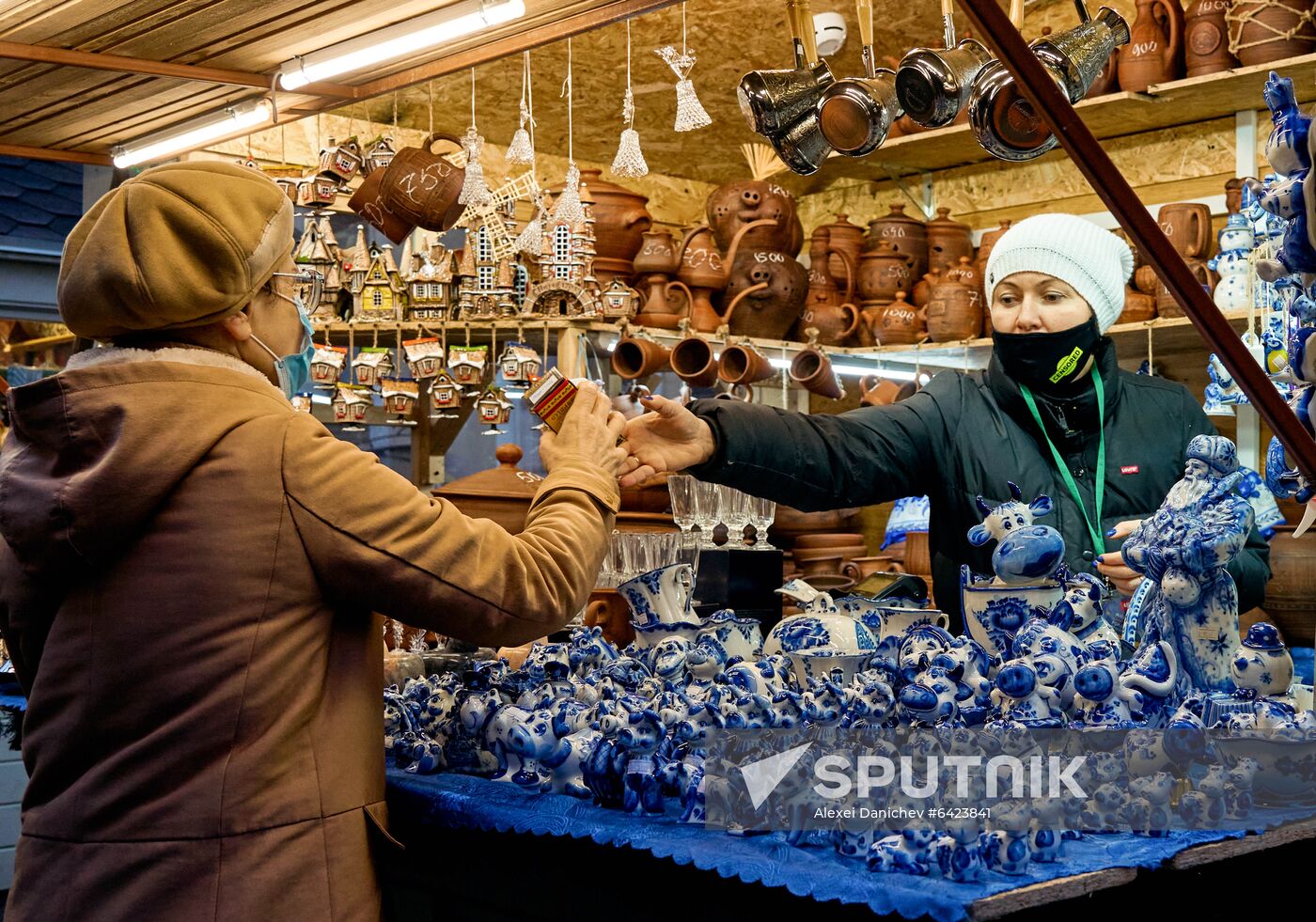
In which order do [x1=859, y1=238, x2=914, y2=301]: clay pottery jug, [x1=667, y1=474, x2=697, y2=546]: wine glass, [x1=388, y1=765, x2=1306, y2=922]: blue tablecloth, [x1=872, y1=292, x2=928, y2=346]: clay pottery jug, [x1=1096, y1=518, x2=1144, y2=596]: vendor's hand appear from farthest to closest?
[x1=859, y1=238, x2=914, y2=301]: clay pottery jug → [x1=872, y1=292, x2=928, y2=346]: clay pottery jug → [x1=667, y1=474, x2=697, y2=546]: wine glass → [x1=1096, y1=518, x2=1144, y2=596]: vendor's hand → [x1=388, y1=765, x2=1306, y2=922]: blue tablecloth

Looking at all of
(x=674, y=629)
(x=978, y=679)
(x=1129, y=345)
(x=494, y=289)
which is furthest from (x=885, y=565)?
(x=978, y=679)

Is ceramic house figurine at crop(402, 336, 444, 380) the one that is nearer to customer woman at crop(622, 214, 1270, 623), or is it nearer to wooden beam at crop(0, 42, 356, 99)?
wooden beam at crop(0, 42, 356, 99)

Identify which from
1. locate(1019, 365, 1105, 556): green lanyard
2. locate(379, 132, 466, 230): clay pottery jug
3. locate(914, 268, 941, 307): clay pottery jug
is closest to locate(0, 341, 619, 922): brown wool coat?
locate(1019, 365, 1105, 556): green lanyard

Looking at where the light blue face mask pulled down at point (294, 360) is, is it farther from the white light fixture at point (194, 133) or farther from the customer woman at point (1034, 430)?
the white light fixture at point (194, 133)

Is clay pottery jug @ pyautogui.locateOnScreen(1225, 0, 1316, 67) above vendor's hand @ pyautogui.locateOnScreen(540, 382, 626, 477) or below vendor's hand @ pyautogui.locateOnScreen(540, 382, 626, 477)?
above

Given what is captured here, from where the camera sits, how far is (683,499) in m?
3.10

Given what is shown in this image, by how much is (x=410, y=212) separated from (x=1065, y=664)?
233 cm

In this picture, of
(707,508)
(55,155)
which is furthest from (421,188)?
(55,155)

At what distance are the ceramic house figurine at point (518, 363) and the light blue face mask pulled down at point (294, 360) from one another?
7.07 feet

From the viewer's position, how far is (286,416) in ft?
4.77

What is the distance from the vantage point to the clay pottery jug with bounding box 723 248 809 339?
14.8 ft

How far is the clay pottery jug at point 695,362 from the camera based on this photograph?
157 inches

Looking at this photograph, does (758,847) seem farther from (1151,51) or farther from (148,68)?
(1151,51)

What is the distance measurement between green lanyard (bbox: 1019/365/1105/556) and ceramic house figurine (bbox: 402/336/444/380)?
6.88ft
